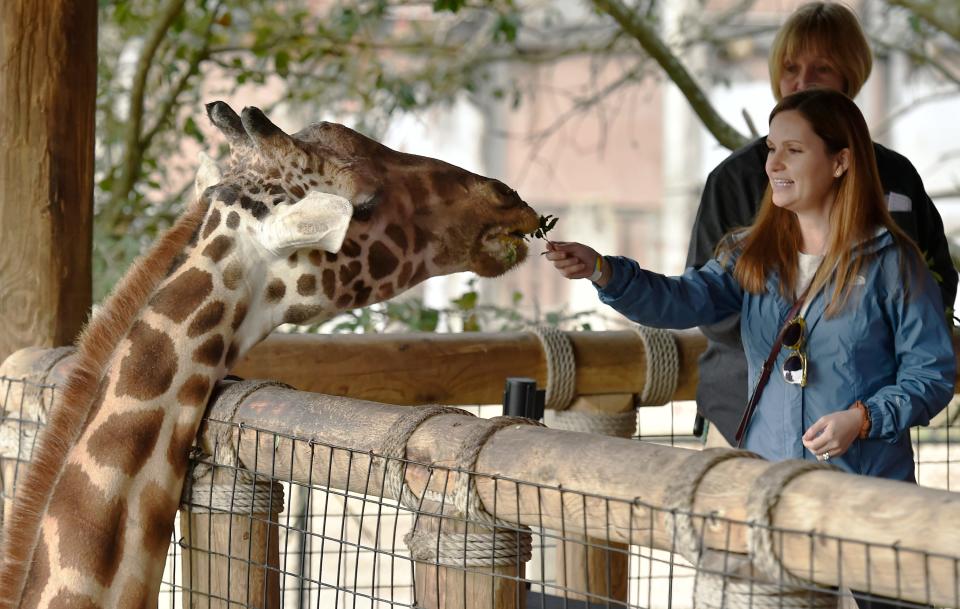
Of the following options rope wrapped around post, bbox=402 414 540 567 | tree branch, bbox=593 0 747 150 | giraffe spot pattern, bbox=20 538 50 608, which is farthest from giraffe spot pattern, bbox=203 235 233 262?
tree branch, bbox=593 0 747 150

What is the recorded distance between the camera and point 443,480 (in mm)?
1588

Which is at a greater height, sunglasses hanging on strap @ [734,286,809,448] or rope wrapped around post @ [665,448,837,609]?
sunglasses hanging on strap @ [734,286,809,448]

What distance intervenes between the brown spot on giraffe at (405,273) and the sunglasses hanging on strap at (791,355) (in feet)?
2.11

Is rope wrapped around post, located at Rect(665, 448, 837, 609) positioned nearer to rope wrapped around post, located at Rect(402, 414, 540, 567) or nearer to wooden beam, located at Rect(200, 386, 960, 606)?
wooden beam, located at Rect(200, 386, 960, 606)

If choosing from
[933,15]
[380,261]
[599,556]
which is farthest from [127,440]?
[933,15]

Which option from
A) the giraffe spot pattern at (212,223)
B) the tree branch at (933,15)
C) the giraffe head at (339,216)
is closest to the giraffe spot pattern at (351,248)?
the giraffe head at (339,216)

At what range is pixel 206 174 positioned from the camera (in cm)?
221

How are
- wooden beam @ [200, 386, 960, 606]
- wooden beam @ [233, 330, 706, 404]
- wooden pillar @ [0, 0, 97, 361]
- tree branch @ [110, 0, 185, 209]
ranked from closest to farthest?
wooden beam @ [200, 386, 960, 606] < wooden pillar @ [0, 0, 97, 361] < wooden beam @ [233, 330, 706, 404] < tree branch @ [110, 0, 185, 209]

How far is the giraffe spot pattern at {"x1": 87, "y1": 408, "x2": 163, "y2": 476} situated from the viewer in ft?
6.40

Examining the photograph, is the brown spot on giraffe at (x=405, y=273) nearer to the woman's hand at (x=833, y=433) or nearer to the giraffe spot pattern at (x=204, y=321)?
the giraffe spot pattern at (x=204, y=321)

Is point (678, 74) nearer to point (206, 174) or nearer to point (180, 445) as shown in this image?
point (206, 174)

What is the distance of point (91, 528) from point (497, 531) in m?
0.72

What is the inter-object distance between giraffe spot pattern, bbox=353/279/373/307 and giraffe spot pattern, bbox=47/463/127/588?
1.68 ft

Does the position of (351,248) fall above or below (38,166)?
below
